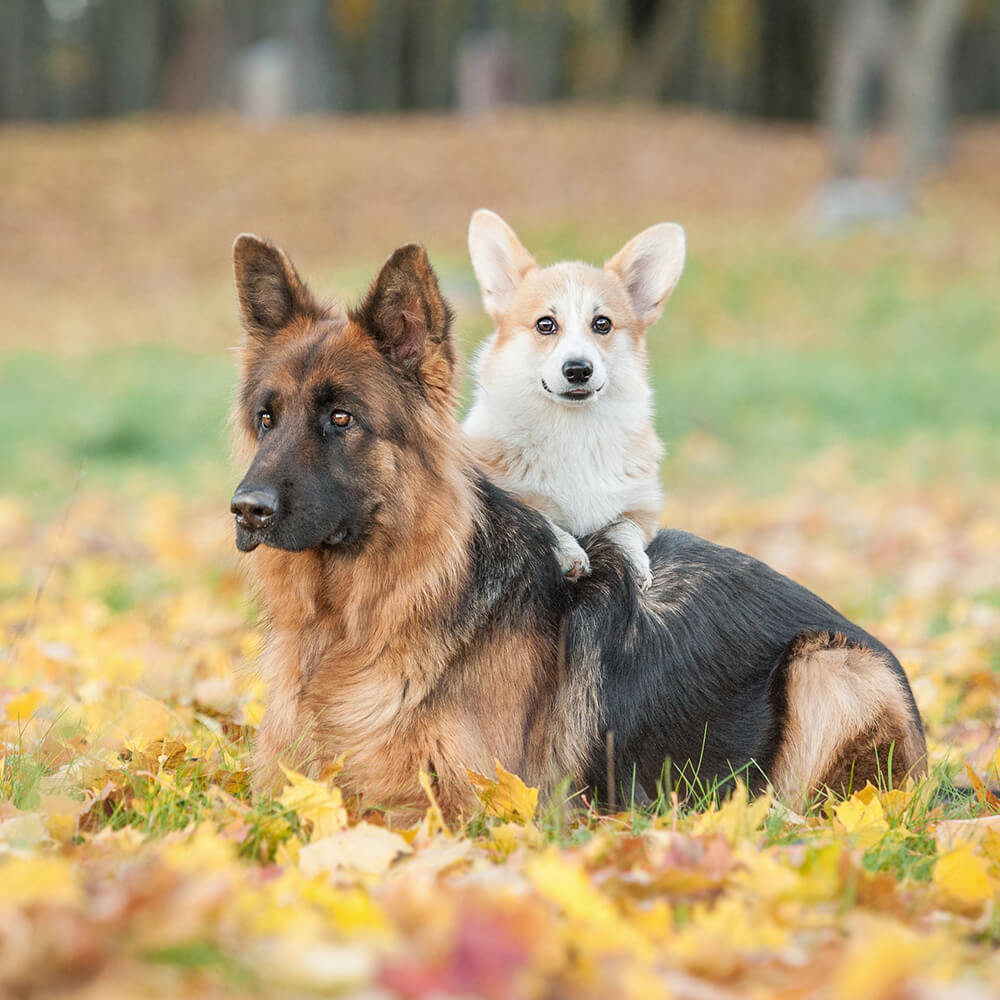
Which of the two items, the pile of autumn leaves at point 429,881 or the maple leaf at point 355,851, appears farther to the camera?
the maple leaf at point 355,851

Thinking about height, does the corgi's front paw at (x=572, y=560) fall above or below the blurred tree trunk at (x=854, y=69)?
below

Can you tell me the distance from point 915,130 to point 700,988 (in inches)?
902

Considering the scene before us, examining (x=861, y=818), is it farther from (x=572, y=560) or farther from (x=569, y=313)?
(x=569, y=313)

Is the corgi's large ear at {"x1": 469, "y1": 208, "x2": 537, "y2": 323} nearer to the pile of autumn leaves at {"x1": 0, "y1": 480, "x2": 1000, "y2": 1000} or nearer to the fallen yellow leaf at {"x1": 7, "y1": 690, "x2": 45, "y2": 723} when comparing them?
the pile of autumn leaves at {"x1": 0, "y1": 480, "x2": 1000, "y2": 1000}

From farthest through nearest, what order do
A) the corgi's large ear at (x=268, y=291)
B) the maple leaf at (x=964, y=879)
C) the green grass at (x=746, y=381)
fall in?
the green grass at (x=746, y=381) < the corgi's large ear at (x=268, y=291) < the maple leaf at (x=964, y=879)

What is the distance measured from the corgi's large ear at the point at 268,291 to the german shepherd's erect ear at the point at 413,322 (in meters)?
0.26

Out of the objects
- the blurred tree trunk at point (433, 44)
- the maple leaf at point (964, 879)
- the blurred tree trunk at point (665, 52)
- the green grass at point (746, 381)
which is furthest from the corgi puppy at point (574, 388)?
the blurred tree trunk at point (433, 44)

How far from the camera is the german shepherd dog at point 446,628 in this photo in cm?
308

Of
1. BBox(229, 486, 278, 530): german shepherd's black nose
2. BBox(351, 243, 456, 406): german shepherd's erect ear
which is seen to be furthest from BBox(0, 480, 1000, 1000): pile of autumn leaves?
BBox(351, 243, 456, 406): german shepherd's erect ear

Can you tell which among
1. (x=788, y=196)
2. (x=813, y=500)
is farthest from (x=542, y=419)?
(x=788, y=196)

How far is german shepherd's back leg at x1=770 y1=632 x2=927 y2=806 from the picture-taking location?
3332 millimetres

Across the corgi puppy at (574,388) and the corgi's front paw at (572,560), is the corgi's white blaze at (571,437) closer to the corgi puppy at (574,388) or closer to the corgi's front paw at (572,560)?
the corgi puppy at (574,388)

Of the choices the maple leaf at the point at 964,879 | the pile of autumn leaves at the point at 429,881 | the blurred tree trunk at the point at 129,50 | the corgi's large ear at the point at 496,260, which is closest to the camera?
the pile of autumn leaves at the point at 429,881

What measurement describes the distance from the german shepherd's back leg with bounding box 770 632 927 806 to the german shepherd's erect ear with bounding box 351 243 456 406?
50.8 inches
